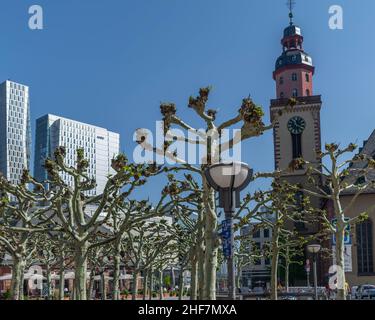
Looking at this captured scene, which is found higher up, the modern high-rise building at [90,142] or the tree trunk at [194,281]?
the modern high-rise building at [90,142]

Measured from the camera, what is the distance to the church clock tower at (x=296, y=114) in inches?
3342

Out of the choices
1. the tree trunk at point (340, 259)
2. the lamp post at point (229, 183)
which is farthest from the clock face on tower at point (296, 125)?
the lamp post at point (229, 183)

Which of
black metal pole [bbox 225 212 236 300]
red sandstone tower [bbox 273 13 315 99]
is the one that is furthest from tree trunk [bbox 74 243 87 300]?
red sandstone tower [bbox 273 13 315 99]

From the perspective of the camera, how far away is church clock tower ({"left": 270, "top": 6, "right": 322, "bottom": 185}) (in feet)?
278

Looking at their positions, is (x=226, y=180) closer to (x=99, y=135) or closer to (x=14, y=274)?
(x=14, y=274)

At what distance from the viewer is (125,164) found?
23.6m

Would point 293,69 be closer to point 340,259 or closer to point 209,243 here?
point 340,259

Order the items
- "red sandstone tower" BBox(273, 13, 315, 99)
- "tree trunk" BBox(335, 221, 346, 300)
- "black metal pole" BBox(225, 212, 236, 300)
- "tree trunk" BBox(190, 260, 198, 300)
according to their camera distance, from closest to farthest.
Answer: "black metal pole" BBox(225, 212, 236, 300), "tree trunk" BBox(335, 221, 346, 300), "tree trunk" BBox(190, 260, 198, 300), "red sandstone tower" BBox(273, 13, 315, 99)

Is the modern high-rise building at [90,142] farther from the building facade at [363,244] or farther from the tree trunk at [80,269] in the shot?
the tree trunk at [80,269]

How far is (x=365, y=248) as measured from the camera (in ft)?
213

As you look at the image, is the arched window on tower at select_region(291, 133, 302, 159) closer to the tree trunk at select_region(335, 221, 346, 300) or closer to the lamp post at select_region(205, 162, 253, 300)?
the tree trunk at select_region(335, 221, 346, 300)

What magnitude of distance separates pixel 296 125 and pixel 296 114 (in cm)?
184
